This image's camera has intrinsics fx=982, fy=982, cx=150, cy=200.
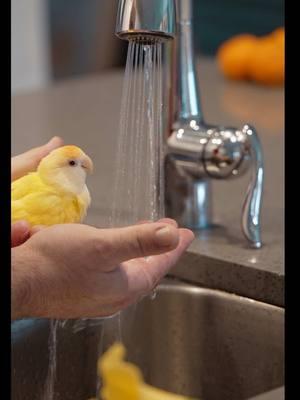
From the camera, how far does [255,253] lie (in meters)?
0.82

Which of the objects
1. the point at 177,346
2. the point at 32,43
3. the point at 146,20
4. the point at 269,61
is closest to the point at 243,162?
the point at 177,346

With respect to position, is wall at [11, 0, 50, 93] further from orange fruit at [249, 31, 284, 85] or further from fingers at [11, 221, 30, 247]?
fingers at [11, 221, 30, 247]

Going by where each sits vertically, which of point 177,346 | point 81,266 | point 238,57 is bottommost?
point 177,346

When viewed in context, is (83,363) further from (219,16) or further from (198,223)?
(219,16)

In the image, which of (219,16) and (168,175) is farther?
(219,16)

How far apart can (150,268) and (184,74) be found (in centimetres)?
35

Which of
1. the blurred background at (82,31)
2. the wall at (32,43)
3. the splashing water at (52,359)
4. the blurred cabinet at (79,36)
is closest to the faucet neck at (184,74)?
the splashing water at (52,359)

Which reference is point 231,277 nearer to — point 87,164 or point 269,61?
point 87,164

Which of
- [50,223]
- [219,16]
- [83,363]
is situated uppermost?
[219,16]

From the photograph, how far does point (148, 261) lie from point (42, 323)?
4.4 inches

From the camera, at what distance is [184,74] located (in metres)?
0.87
